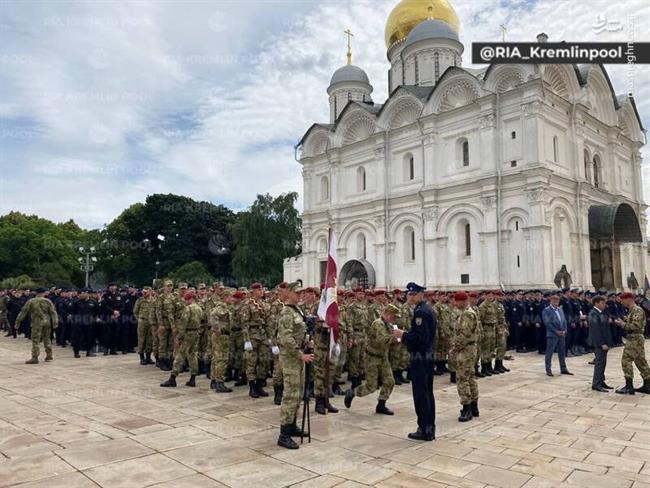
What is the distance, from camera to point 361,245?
35.9 meters

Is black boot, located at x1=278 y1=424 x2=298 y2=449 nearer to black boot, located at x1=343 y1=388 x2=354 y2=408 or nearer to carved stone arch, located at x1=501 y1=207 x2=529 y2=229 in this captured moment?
black boot, located at x1=343 y1=388 x2=354 y2=408

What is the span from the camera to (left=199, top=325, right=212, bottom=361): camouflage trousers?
35.8 feet

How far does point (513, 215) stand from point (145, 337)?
20698mm

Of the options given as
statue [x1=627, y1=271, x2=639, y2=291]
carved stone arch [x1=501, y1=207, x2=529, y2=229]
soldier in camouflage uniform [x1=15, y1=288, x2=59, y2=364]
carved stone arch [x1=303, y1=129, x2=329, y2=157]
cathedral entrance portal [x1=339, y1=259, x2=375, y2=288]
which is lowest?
soldier in camouflage uniform [x1=15, y1=288, x2=59, y2=364]

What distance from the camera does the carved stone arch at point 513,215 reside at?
26.3 m

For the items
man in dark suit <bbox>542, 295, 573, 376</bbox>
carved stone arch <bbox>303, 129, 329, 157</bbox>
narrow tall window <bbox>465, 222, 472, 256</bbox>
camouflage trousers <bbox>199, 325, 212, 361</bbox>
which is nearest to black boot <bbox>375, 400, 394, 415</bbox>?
camouflage trousers <bbox>199, 325, 212, 361</bbox>

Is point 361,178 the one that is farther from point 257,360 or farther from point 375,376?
point 375,376

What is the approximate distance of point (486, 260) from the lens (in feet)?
91.2

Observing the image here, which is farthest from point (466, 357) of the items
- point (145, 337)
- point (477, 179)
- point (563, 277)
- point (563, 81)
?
point (563, 81)

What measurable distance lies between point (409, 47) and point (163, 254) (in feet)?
99.0

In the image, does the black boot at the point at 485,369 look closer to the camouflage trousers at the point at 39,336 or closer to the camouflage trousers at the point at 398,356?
the camouflage trousers at the point at 398,356

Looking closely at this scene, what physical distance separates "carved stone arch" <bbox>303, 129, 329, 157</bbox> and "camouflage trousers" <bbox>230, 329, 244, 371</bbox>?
30392 millimetres

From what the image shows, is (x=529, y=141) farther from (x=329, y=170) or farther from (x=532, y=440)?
(x=532, y=440)

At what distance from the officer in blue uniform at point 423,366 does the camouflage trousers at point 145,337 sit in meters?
8.43
